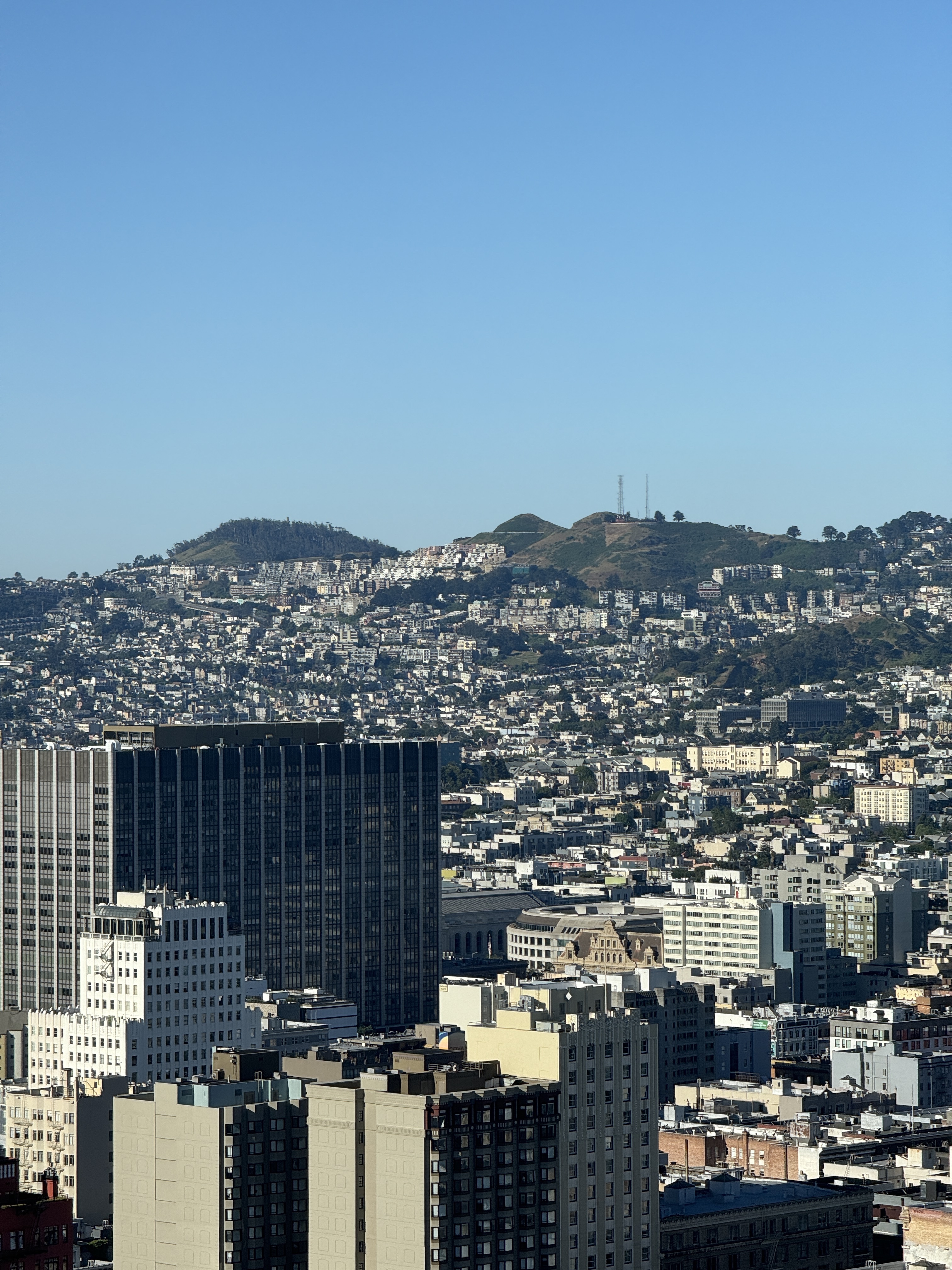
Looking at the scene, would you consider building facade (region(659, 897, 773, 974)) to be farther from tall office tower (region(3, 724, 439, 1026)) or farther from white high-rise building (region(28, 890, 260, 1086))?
white high-rise building (region(28, 890, 260, 1086))

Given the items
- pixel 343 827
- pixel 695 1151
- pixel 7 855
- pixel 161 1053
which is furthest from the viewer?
pixel 343 827

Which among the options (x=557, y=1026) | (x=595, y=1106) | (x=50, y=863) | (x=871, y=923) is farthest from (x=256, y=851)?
(x=595, y=1106)

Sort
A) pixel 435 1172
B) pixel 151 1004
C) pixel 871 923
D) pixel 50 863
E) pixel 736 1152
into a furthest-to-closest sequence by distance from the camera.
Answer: pixel 871 923 → pixel 50 863 → pixel 151 1004 → pixel 736 1152 → pixel 435 1172

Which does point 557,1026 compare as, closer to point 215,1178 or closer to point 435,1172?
point 435,1172

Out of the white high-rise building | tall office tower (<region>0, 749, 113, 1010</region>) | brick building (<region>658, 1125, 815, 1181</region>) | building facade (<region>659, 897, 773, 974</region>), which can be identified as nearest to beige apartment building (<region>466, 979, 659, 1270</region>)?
brick building (<region>658, 1125, 815, 1181</region>)

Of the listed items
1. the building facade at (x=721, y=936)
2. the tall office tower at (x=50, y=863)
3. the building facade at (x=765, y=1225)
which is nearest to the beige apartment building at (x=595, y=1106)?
the building facade at (x=765, y=1225)

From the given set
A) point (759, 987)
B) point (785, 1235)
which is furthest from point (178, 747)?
point (785, 1235)

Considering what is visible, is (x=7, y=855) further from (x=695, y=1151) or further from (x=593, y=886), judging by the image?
(x=593, y=886)
